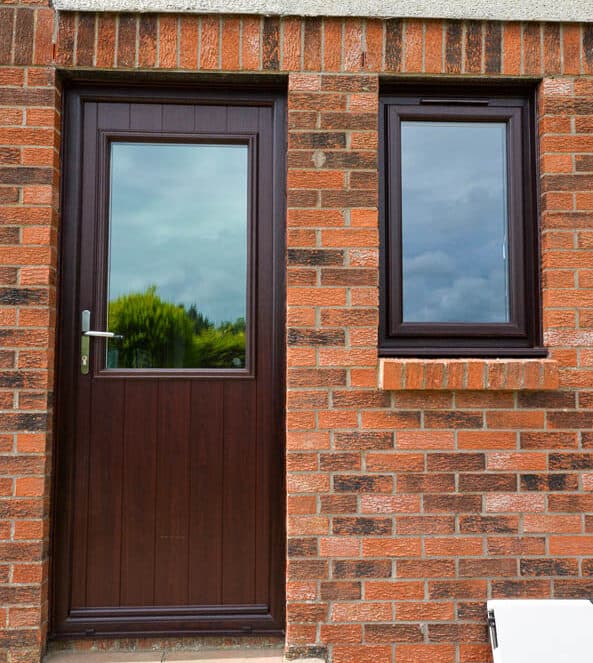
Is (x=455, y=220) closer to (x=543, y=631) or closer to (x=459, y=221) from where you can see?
(x=459, y=221)

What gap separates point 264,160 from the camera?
110 inches

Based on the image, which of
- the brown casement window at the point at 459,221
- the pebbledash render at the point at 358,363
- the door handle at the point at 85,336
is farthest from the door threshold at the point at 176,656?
the brown casement window at the point at 459,221

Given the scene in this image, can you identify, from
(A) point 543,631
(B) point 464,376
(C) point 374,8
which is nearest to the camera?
(A) point 543,631

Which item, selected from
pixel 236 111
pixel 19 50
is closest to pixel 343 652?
pixel 236 111

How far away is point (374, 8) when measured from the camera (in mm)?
2645

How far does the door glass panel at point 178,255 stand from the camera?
2.78 metres

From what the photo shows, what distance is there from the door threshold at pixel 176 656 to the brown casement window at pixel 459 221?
1.45 metres

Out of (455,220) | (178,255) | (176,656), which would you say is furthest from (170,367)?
(455,220)

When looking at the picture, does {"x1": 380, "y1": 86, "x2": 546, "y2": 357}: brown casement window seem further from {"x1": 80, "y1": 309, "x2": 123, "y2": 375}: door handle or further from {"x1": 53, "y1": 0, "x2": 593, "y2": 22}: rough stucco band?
{"x1": 80, "y1": 309, "x2": 123, "y2": 375}: door handle

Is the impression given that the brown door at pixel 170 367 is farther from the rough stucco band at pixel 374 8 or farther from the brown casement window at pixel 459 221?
the brown casement window at pixel 459 221

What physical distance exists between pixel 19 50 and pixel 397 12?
166 cm

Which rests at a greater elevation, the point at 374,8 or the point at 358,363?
the point at 374,8

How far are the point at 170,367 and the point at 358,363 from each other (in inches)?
34.2

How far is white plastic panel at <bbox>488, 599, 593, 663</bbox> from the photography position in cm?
239
